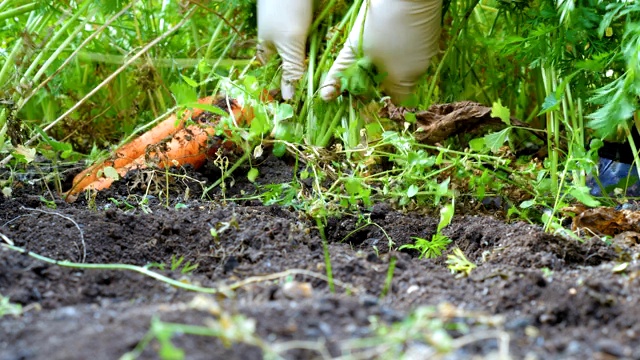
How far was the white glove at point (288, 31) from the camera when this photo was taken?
2621mm

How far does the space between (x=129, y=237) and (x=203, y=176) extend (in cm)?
74

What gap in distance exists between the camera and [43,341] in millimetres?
974

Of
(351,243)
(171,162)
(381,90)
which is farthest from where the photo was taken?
(381,90)

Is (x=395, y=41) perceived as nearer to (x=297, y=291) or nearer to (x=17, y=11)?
(x=17, y=11)

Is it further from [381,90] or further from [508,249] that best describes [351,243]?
[381,90]

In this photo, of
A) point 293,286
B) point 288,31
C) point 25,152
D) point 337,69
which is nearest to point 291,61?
point 288,31

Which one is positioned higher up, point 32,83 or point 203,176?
point 32,83

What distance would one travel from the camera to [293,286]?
119 cm

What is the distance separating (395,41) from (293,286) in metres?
1.36

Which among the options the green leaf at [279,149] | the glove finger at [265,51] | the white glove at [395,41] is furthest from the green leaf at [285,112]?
the glove finger at [265,51]

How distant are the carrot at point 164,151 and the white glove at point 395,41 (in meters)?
0.37

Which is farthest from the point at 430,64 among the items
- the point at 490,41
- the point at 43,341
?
the point at 43,341

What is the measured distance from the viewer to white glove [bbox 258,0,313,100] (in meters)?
2.62

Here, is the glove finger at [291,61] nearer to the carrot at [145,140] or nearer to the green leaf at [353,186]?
the carrot at [145,140]
